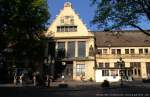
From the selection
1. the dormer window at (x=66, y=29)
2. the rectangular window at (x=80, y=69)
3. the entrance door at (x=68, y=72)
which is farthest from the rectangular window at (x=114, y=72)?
the dormer window at (x=66, y=29)

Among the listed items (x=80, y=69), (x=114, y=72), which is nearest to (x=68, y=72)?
(x=80, y=69)

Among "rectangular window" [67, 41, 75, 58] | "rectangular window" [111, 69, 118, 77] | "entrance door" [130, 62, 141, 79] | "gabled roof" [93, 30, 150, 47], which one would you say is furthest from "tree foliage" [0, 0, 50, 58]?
"entrance door" [130, 62, 141, 79]

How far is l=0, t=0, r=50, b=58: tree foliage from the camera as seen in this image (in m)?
41.4

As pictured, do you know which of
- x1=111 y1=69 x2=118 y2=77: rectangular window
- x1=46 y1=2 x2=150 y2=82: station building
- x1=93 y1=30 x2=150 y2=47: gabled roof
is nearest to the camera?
x1=111 y1=69 x2=118 y2=77: rectangular window

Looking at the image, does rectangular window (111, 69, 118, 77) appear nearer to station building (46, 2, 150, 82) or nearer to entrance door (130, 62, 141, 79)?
station building (46, 2, 150, 82)

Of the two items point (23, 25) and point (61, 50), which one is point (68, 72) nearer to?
point (61, 50)

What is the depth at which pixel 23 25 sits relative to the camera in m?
47.6

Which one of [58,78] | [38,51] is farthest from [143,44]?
[38,51]

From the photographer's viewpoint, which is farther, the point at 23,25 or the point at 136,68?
the point at 136,68

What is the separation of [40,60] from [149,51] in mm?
25745

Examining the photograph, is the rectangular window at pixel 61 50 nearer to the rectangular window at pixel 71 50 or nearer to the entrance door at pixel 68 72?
the rectangular window at pixel 71 50

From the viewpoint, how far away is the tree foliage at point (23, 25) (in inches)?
1630

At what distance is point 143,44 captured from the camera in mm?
87938

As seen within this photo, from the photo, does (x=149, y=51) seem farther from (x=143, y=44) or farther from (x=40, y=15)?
(x=40, y=15)
